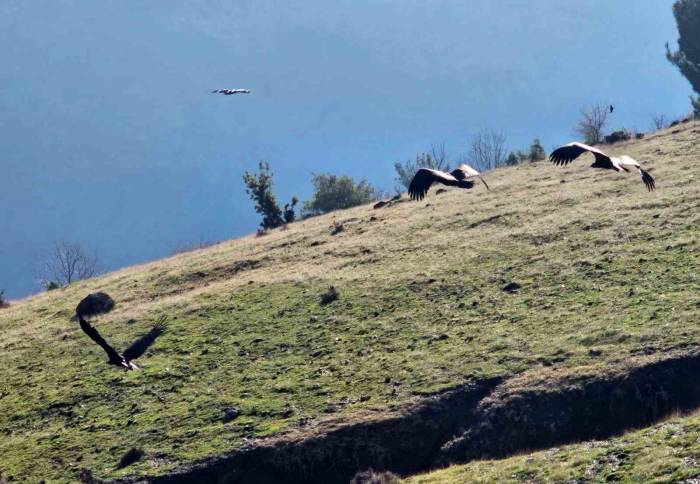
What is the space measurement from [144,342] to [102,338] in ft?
28.4

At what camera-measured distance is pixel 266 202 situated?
75625mm

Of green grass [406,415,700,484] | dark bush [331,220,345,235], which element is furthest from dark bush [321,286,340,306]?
green grass [406,415,700,484]

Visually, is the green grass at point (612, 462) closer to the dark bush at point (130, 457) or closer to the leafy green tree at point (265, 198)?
the dark bush at point (130, 457)

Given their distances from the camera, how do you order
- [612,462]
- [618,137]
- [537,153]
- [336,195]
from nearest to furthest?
[612,462] < [618,137] < [537,153] < [336,195]

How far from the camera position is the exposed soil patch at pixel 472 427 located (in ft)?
80.0

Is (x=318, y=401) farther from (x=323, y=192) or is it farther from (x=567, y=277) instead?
(x=323, y=192)

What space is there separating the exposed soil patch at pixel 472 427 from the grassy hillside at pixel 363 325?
24.2 inches

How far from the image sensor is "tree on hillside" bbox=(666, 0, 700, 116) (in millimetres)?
89500

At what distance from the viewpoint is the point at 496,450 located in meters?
24.7

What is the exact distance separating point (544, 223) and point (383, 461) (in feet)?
63.6

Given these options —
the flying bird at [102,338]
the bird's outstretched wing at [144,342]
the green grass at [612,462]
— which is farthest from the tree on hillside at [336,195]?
the green grass at [612,462]

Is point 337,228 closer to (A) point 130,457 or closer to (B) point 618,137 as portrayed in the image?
(B) point 618,137

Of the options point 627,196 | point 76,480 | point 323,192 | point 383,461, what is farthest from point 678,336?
point 323,192

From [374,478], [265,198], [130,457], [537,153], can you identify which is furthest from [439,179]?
[265,198]
